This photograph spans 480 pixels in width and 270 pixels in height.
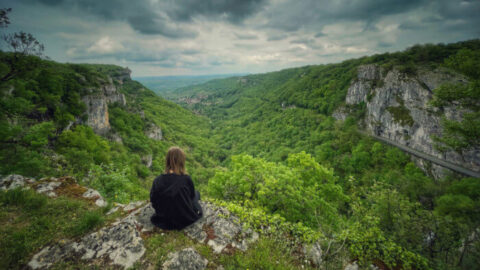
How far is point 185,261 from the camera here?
390 centimetres

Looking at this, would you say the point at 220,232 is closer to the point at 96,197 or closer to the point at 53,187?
the point at 96,197

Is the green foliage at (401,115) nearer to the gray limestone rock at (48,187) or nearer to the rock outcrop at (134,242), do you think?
the rock outcrop at (134,242)

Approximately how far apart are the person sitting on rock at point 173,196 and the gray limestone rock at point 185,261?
0.79m

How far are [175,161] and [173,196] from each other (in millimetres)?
866

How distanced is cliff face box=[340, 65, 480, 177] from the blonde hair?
3792 cm

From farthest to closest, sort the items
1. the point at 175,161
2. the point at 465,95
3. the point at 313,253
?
1. the point at 465,95
2. the point at 313,253
3. the point at 175,161

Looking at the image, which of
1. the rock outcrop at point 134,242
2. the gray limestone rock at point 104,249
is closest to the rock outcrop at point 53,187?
the rock outcrop at point 134,242

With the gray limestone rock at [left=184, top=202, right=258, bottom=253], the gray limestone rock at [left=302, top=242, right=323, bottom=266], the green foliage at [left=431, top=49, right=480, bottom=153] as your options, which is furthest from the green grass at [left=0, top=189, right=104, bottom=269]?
the green foliage at [left=431, top=49, right=480, bottom=153]

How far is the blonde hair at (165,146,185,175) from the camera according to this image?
4.46 metres

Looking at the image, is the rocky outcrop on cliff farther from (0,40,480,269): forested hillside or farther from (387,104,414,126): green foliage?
(387,104,414,126): green foliage

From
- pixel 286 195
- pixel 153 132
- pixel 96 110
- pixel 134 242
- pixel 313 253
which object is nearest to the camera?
pixel 134 242

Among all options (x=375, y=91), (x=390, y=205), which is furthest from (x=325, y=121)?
(x=390, y=205)

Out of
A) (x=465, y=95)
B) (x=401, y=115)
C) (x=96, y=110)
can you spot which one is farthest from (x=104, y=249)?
(x=401, y=115)

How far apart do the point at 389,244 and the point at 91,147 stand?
3505 centimetres
